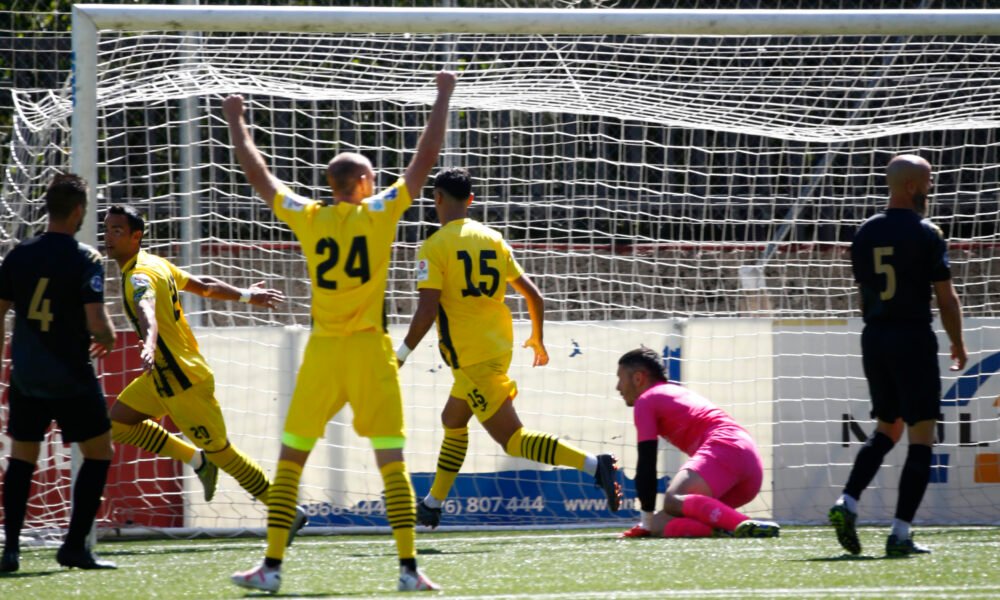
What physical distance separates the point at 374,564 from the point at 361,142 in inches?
181

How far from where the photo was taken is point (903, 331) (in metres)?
5.75

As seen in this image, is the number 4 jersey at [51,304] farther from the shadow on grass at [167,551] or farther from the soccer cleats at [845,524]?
the soccer cleats at [845,524]

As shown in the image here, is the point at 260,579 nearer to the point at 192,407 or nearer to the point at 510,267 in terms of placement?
the point at 192,407

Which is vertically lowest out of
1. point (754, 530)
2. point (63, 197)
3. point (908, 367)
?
point (754, 530)

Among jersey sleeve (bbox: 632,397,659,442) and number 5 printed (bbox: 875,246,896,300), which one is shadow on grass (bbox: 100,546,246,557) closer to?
jersey sleeve (bbox: 632,397,659,442)

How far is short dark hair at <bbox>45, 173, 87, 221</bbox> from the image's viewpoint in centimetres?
540

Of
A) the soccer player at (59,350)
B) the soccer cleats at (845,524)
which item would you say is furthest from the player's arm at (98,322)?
the soccer cleats at (845,524)

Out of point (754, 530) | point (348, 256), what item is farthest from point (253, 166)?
point (754, 530)

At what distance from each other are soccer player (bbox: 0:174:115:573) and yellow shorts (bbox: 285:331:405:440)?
112cm

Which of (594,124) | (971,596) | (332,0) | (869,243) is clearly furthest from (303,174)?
(971,596)

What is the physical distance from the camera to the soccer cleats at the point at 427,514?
7.00 m

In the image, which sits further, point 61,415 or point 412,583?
point 61,415

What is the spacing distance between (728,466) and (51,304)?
3573mm

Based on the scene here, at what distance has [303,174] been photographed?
10.7 meters
